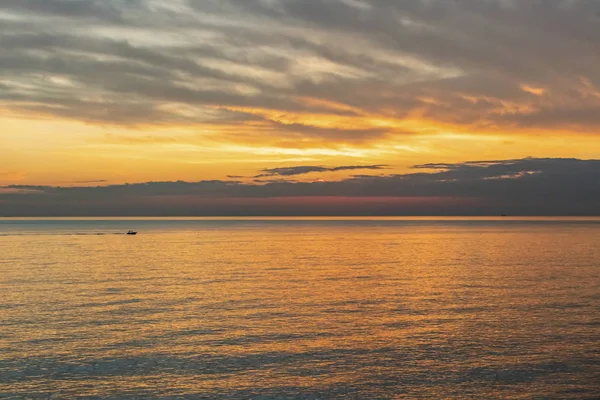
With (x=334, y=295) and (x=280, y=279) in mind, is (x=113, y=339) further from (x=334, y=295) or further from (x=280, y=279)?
(x=280, y=279)

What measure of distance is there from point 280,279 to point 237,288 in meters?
10.8

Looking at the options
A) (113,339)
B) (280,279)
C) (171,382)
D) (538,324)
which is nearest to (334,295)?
(280,279)

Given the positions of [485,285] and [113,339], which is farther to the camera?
[485,285]

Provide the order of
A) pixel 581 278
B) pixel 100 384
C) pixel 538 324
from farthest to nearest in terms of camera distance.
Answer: pixel 581 278 → pixel 538 324 → pixel 100 384

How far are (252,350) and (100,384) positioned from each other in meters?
11.0

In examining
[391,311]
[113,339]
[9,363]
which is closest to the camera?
[9,363]

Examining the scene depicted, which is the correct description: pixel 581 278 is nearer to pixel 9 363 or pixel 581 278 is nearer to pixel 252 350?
pixel 252 350

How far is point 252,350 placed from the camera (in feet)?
136

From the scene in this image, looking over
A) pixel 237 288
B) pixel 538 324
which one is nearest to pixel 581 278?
pixel 538 324

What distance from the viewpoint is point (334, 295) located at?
67.1 m

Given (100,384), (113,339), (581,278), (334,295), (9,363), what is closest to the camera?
(100,384)

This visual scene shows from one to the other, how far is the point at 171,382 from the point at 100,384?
3.98 meters

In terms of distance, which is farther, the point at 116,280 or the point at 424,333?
the point at 116,280

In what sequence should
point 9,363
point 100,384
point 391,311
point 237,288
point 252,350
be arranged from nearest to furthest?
point 100,384 → point 9,363 → point 252,350 → point 391,311 → point 237,288
